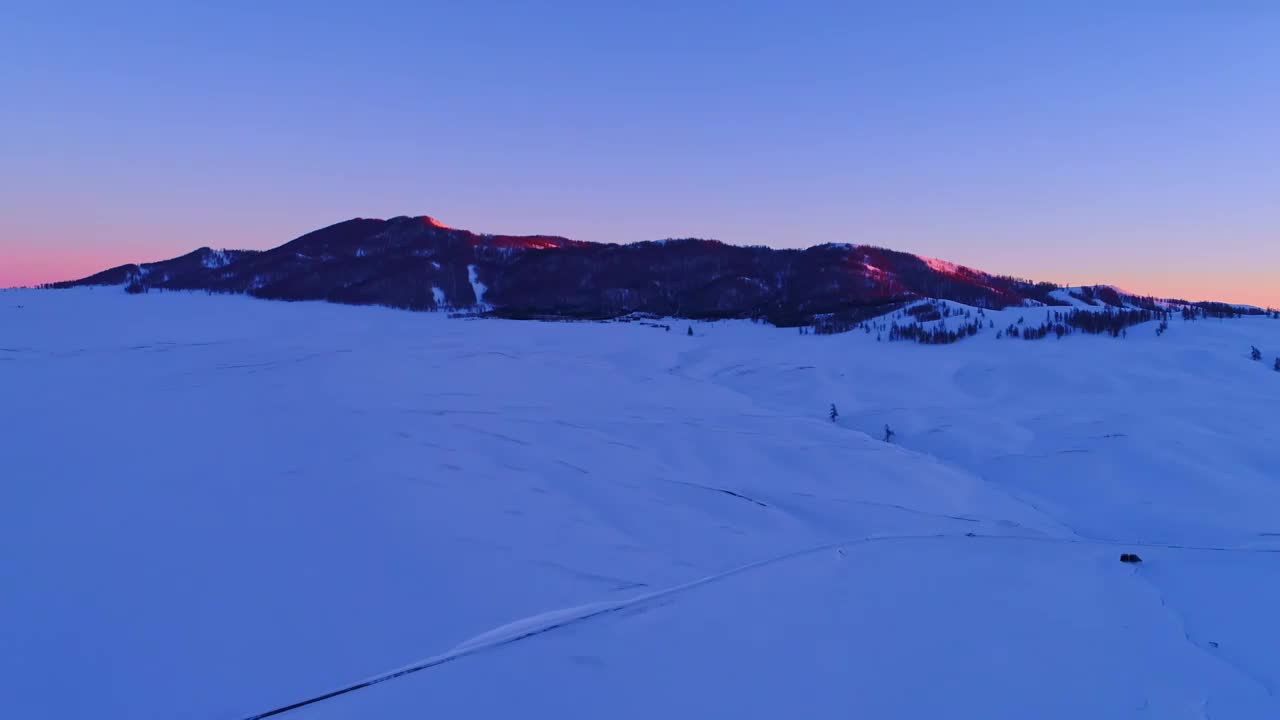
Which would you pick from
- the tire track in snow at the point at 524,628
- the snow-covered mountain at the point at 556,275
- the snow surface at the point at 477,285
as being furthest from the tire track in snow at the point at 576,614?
the snow surface at the point at 477,285

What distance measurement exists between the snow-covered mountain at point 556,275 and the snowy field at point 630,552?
17.2 metres

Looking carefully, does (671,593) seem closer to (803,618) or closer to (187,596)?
(803,618)

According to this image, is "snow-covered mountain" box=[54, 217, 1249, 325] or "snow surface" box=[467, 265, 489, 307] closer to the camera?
"snow-covered mountain" box=[54, 217, 1249, 325]

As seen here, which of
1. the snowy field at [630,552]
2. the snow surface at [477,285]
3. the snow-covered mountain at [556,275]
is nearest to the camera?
the snowy field at [630,552]

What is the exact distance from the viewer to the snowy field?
2.31 metres

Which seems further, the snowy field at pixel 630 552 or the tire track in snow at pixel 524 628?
the snowy field at pixel 630 552

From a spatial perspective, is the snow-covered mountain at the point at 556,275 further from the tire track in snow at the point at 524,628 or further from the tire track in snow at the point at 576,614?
the tire track in snow at the point at 524,628

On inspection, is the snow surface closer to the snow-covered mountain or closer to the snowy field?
the snow-covered mountain

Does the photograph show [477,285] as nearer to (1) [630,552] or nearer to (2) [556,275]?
(2) [556,275]

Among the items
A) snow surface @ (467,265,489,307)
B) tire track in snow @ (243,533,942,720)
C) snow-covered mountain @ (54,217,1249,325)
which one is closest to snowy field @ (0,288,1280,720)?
tire track in snow @ (243,533,942,720)

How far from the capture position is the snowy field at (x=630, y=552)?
7.57 feet

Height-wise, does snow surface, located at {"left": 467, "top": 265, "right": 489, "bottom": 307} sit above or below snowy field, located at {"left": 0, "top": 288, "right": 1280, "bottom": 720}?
above

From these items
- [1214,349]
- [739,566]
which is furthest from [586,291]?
[739,566]

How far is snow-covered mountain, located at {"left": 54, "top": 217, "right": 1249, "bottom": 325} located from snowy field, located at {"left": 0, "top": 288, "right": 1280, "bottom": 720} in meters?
17.2
